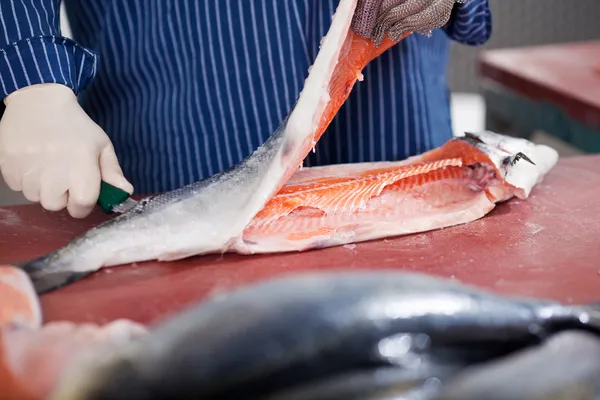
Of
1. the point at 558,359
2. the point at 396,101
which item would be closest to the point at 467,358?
the point at 558,359

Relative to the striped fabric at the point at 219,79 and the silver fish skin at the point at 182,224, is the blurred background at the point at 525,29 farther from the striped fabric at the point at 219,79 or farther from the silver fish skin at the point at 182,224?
the silver fish skin at the point at 182,224

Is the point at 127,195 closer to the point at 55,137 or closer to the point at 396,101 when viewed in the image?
the point at 55,137

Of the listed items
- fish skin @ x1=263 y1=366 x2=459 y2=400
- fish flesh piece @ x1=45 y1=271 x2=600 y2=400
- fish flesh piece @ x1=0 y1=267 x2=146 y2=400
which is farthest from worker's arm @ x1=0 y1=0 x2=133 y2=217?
fish skin @ x1=263 y1=366 x2=459 y2=400

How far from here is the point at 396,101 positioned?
→ 194 centimetres

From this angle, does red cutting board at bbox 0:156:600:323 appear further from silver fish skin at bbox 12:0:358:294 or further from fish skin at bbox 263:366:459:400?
fish skin at bbox 263:366:459:400

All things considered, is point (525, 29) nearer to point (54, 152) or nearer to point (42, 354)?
point (54, 152)

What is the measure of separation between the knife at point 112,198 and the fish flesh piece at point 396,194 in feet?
0.89

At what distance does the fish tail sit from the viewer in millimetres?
1280

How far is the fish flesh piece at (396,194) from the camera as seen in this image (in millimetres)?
1484

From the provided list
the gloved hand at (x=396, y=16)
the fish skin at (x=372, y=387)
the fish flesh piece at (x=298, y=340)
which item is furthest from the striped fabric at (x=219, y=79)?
the fish skin at (x=372, y=387)

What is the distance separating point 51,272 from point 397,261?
0.61m

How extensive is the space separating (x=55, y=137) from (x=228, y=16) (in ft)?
1.73

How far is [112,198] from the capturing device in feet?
5.02

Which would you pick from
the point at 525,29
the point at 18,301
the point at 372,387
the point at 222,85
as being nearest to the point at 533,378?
the point at 372,387
